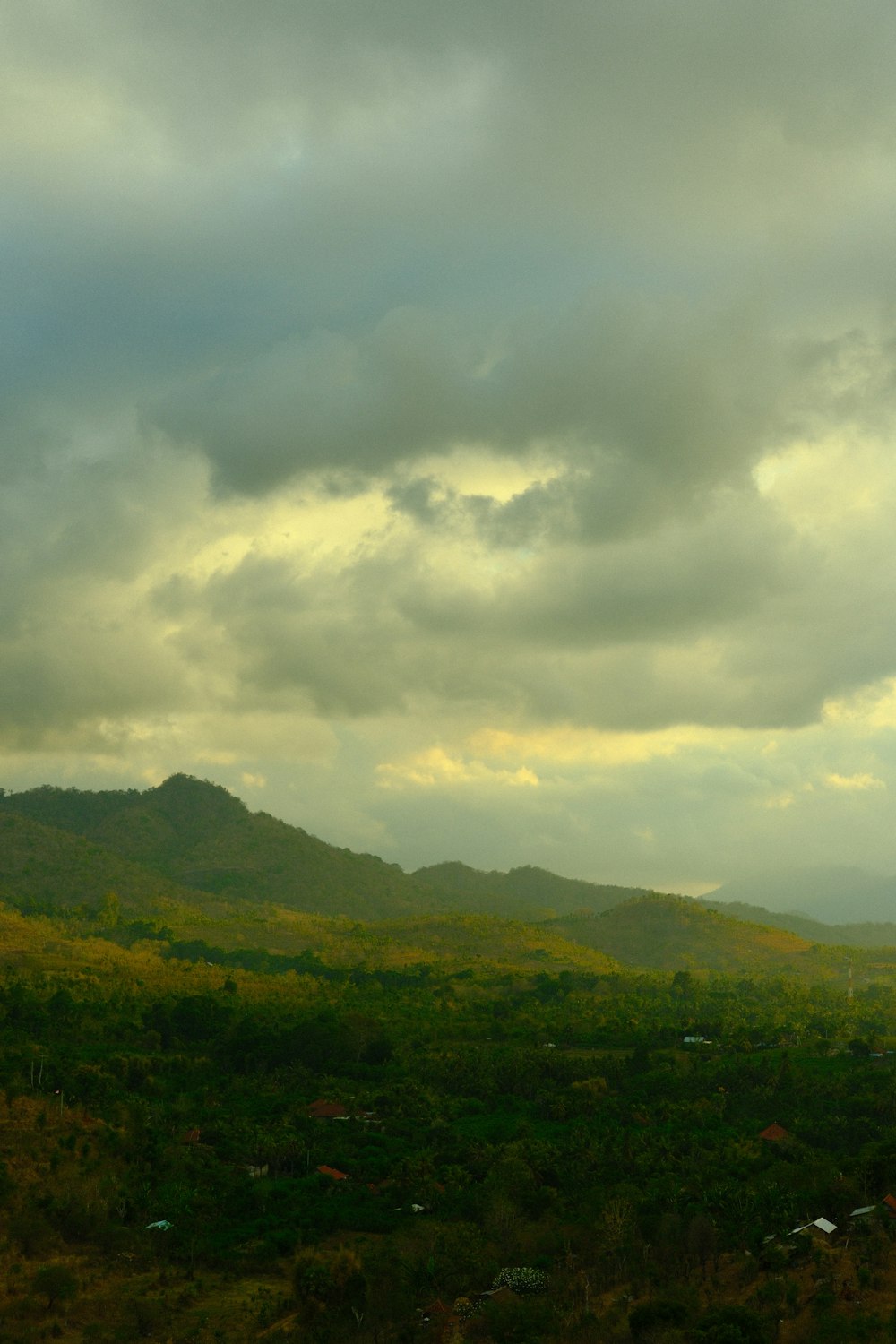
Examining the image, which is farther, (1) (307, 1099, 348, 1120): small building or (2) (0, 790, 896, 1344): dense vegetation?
(1) (307, 1099, 348, 1120): small building

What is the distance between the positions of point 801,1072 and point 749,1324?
40089 millimetres

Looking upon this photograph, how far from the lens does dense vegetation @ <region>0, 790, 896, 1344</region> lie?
3588 centimetres

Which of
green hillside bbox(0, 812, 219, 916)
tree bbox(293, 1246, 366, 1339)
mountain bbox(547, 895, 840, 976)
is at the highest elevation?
green hillside bbox(0, 812, 219, 916)

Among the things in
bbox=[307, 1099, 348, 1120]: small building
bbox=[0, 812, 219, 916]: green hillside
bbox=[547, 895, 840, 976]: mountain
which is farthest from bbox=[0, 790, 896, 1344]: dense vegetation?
bbox=[547, 895, 840, 976]: mountain

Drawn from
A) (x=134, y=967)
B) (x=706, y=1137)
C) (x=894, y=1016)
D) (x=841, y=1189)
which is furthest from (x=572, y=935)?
(x=841, y=1189)

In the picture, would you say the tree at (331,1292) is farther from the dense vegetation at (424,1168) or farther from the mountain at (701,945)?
the mountain at (701,945)

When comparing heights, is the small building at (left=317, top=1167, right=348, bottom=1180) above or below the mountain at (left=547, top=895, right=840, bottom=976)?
below

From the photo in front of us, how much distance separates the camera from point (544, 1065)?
7094cm

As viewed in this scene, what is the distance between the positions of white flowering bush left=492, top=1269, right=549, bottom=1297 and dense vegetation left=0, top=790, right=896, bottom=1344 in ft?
0.31

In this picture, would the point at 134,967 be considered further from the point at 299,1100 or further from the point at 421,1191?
the point at 421,1191

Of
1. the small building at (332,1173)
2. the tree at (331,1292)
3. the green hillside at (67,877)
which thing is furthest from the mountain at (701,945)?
the tree at (331,1292)

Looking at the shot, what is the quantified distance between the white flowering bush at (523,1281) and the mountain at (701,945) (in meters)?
140

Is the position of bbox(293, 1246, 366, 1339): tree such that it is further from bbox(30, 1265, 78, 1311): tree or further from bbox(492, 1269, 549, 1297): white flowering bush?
bbox(30, 1265, 78, 1311): tree

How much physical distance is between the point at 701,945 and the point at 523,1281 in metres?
156
